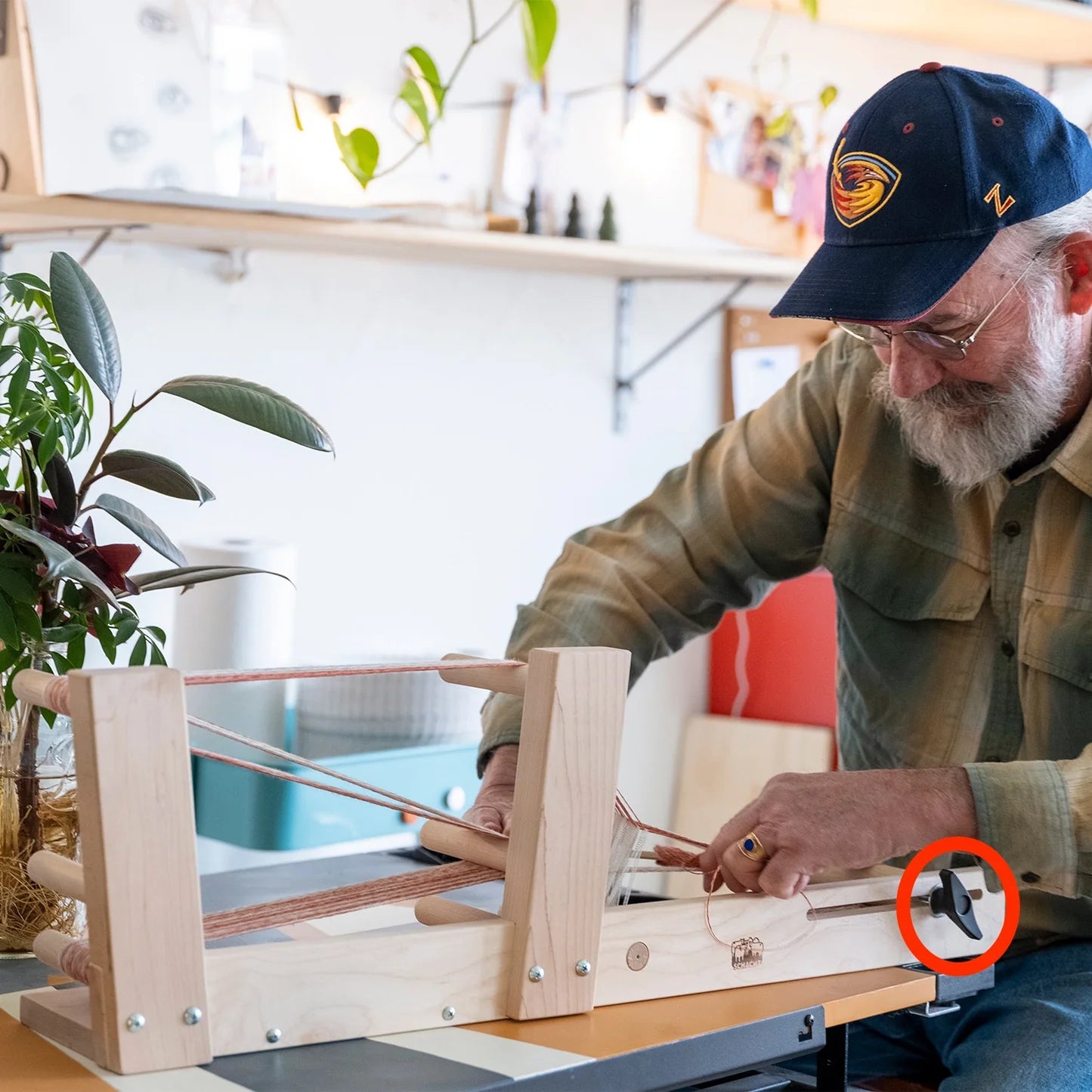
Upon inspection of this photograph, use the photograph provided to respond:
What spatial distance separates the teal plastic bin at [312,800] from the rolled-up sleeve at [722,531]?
1.40 ft

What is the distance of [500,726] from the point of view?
121 cm

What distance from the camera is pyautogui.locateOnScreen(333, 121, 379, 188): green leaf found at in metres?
1.88

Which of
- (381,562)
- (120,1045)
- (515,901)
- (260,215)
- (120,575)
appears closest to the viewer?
(120,1045)

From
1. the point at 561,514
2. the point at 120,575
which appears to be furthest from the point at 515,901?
the point at 561,514

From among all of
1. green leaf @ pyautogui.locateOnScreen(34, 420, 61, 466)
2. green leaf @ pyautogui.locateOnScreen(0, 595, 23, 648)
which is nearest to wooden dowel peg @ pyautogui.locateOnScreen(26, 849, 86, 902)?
green leaf @ pyautogui.locateOnScreen(0, 595, 23, 648)

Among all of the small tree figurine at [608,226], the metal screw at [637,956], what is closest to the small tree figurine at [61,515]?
the metal screw at [637,956]

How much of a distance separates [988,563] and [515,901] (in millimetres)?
657

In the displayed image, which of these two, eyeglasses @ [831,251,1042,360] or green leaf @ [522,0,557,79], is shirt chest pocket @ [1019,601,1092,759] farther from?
green leaf @ [522,0,557,79]

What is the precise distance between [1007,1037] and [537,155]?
1595 millimetres

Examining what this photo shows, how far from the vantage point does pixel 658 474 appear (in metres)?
2.59

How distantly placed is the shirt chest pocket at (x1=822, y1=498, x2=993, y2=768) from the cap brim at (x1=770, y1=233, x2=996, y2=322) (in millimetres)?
304

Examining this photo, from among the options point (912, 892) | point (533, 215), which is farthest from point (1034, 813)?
point (533, 215)

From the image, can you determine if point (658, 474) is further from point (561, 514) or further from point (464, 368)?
point (464, 368)

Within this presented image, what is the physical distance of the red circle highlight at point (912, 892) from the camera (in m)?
0.95
